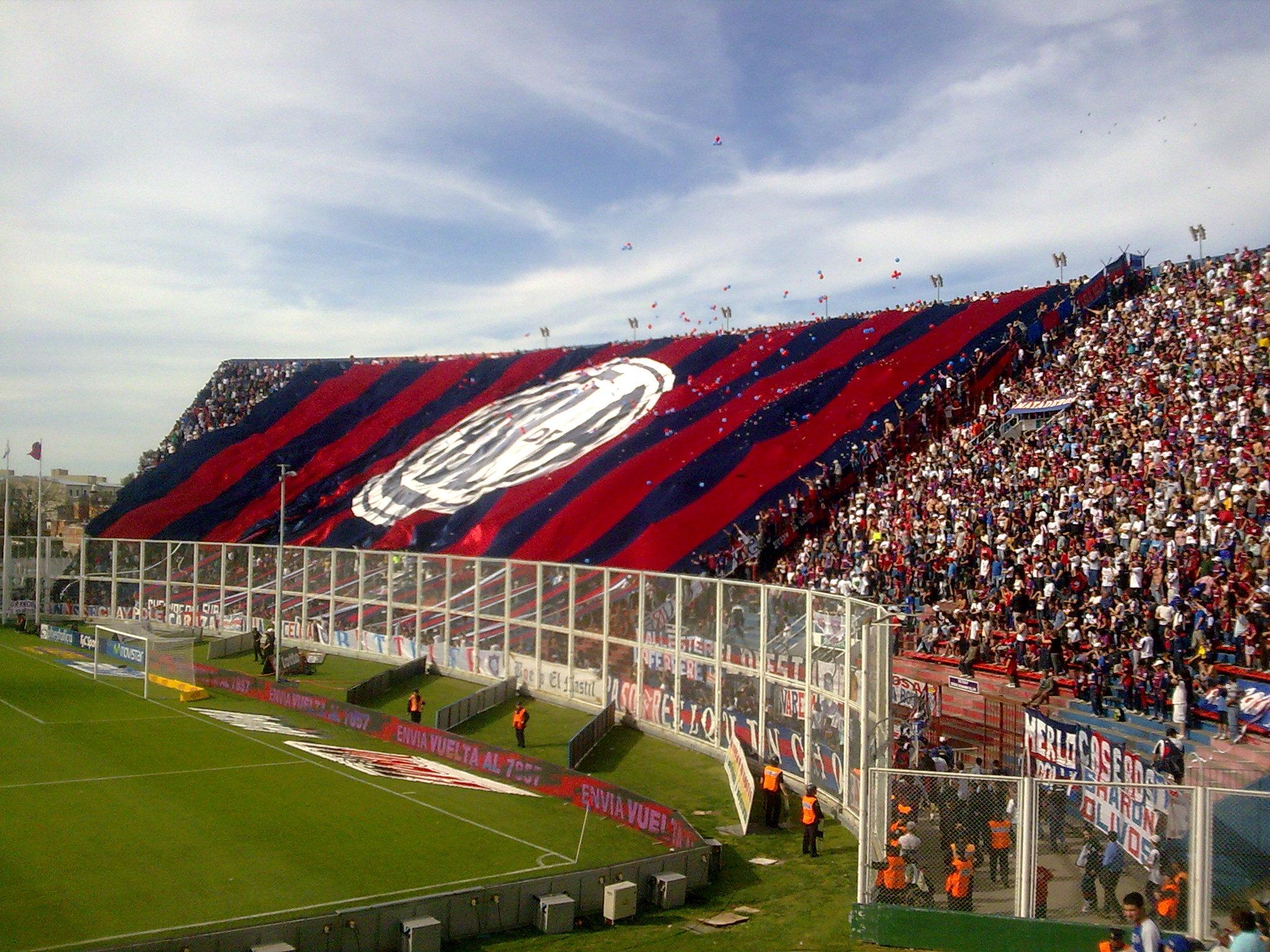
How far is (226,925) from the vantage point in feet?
52.7

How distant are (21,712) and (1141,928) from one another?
32739mm

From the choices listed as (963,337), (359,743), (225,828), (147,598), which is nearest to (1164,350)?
(963,337)

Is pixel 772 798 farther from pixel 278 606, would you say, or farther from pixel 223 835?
pixel 278 606

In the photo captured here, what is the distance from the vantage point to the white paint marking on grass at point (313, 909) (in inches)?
602

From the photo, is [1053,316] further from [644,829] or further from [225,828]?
[225,828]

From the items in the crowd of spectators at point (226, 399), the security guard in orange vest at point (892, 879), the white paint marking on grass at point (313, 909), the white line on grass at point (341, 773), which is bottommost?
the white line on grass at point (341, 773)

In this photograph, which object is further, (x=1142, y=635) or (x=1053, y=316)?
(x=1053, y=316)

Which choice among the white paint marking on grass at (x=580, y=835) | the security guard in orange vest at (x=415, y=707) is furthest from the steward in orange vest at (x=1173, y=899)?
the security guard in orange vest at (x=415, y=707)

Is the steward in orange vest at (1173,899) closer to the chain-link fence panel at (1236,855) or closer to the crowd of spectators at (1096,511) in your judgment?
the chain-link fence panel at (1236,855)

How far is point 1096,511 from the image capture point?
29.0 meters

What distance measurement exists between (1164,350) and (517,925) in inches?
1155

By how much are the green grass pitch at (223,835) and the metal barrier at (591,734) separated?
9.67 ft

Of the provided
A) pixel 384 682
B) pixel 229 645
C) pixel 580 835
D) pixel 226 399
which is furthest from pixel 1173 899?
pixel 226 399

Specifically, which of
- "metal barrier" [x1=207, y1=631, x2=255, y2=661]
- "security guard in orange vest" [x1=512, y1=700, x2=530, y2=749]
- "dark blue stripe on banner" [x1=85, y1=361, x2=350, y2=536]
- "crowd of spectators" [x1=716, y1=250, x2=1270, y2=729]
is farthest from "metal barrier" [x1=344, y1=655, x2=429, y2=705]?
"dark blue stripe on banner" [x1=85, y1=361, x2=350, y2=536]
